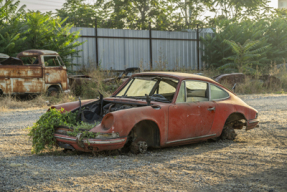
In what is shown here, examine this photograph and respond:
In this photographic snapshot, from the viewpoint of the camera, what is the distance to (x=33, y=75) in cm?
1368

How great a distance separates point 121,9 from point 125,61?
444 inches

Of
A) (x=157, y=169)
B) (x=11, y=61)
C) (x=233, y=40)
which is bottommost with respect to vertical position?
(x=157, y=169)

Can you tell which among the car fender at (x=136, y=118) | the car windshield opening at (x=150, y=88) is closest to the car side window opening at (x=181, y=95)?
the car windshield opening at (x=150, y=88)

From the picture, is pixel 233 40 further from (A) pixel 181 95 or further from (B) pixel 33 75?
(A) pixel 181 95

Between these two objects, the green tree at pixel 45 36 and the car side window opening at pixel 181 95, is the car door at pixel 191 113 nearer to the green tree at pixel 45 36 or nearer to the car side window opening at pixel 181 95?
the car side window opening at pixel 181 95

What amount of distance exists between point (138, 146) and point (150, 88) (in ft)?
5.25

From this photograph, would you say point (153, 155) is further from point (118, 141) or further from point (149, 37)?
point (149, 37)

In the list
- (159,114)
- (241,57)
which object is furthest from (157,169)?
(241,57)

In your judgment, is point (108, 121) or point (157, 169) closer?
point (157, 169)

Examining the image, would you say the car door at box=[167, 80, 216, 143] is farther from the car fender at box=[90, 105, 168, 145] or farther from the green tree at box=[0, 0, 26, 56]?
the green tree at box=[0, 0, 26, 56]

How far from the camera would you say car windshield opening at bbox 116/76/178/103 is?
6719 mm

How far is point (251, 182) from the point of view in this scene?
170 inches

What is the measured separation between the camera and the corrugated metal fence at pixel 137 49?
64.8 ft

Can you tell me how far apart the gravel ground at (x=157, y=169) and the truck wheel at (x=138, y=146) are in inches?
4.5
